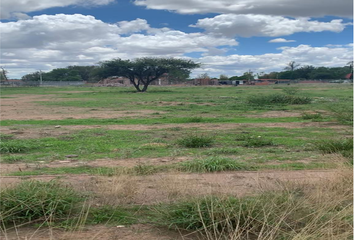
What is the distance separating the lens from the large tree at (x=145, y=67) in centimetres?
5450

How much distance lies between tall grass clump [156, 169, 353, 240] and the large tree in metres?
49.9

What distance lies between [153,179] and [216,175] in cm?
116

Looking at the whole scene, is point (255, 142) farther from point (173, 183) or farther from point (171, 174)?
point (173, 183)

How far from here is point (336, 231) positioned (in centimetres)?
406

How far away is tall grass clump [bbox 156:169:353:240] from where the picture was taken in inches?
159

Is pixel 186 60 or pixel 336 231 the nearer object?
pixel 336 231

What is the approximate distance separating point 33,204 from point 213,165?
3.58 m

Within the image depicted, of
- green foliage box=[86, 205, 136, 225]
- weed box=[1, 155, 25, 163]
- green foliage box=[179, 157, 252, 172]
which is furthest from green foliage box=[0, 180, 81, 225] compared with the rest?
weed box=[1, 155, 25, 163]

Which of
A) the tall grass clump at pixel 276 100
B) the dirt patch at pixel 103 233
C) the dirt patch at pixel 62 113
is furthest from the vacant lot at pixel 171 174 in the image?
the tall grass clump at pixel 276 100

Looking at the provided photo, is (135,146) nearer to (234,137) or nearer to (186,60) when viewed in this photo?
(234,137)

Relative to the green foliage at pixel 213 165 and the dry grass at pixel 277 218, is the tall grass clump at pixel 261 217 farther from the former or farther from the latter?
the green foliage at pixel 213 165

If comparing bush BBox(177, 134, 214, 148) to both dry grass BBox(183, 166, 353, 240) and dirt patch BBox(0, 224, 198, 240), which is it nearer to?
dry grass BBox(183, 166, 353, 240)

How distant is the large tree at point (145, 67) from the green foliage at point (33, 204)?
49.4m

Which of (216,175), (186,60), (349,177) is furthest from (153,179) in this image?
(186,60)
